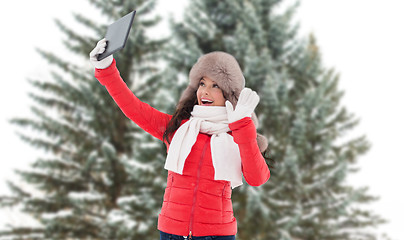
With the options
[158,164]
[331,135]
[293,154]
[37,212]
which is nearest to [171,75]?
[158,164]

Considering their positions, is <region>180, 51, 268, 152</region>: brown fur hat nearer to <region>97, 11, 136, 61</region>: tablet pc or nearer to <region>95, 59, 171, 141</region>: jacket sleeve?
<region>95, 59, 171, 141</region>: jacket sleeve

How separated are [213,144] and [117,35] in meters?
0.75

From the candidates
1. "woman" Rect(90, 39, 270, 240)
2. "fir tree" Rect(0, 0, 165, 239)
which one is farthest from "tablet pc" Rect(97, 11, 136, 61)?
"fir tree" Rect(0, 0, 165, 239)

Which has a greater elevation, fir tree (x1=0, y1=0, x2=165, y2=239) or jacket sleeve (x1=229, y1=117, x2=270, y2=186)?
fir tree (x1=0, y1=0, x2=165, y2=239)

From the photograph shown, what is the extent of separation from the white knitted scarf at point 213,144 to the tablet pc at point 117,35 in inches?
22.7

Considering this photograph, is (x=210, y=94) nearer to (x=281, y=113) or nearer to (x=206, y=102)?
(x=206, y=102)

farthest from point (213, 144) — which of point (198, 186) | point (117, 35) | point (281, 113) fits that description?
point (281, 113)

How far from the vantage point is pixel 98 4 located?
8.01m

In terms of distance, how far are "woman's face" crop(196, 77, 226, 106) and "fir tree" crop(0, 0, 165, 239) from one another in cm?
534

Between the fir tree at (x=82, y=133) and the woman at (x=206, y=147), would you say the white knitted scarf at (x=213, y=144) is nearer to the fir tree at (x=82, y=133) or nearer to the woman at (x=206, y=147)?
the woman at (x=206, y=147)

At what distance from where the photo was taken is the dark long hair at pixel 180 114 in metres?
2.15

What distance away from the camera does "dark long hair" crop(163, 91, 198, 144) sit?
215 centimetres

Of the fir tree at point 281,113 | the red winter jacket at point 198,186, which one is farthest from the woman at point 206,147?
the fir tree at point 281,113

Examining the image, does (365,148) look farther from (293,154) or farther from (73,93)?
(73,93)
